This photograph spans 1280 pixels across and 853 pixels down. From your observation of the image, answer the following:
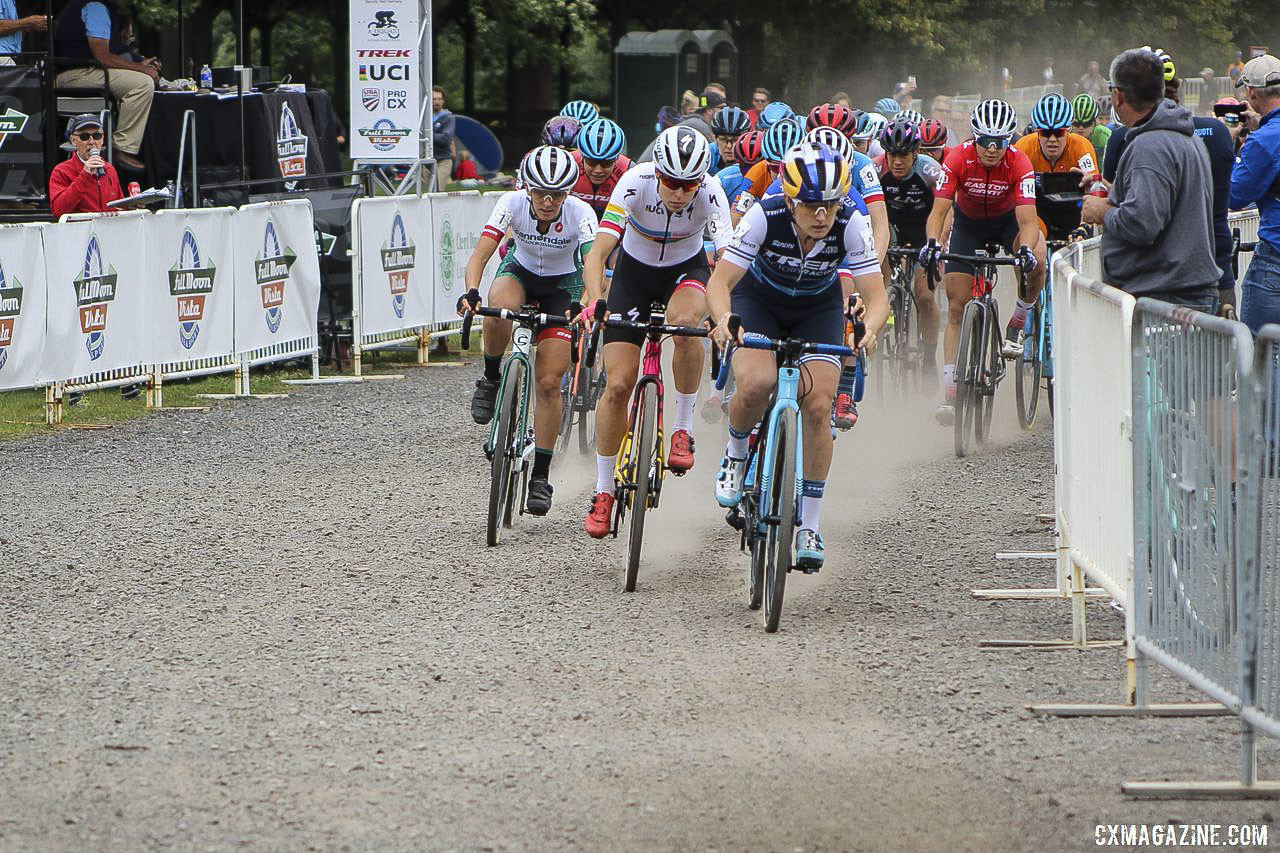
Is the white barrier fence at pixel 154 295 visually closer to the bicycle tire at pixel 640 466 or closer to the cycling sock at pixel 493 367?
the cycling sock at pixel 493 367

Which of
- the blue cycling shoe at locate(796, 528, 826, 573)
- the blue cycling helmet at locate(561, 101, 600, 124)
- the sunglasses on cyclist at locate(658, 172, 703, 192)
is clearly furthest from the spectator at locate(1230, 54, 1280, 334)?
the blue cycling helmet at locate(561, 101, 600, 124)

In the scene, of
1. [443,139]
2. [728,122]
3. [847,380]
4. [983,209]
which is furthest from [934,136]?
[443,139]

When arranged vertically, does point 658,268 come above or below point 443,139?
below

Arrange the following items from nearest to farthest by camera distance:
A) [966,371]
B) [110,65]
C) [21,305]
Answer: [966,371], [21,305], [110,65]

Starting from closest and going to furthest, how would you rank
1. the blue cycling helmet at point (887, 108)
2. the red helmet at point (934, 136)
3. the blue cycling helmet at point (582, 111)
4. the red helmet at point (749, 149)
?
the blue cycling helmet at point (582, 111) → the red helmet at point (749, 149) → the red helmet at point (934, 136) → the blue cycling helmet at point (887, 108)

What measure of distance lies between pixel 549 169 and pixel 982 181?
4181mm

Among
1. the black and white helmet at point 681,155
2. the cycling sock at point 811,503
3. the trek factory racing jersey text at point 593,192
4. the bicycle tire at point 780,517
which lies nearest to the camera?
the bicycle tire at point 780,517

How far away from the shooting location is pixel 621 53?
39531 millimetres

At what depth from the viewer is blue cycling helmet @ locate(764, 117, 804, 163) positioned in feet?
37.5

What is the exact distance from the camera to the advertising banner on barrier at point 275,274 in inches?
572

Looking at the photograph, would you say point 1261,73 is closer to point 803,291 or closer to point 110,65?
point 803,291

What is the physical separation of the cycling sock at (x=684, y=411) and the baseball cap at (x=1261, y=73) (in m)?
3.03

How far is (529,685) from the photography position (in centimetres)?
619

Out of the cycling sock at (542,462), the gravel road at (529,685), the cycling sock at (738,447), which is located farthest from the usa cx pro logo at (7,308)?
the cycling sock at (738,447)
